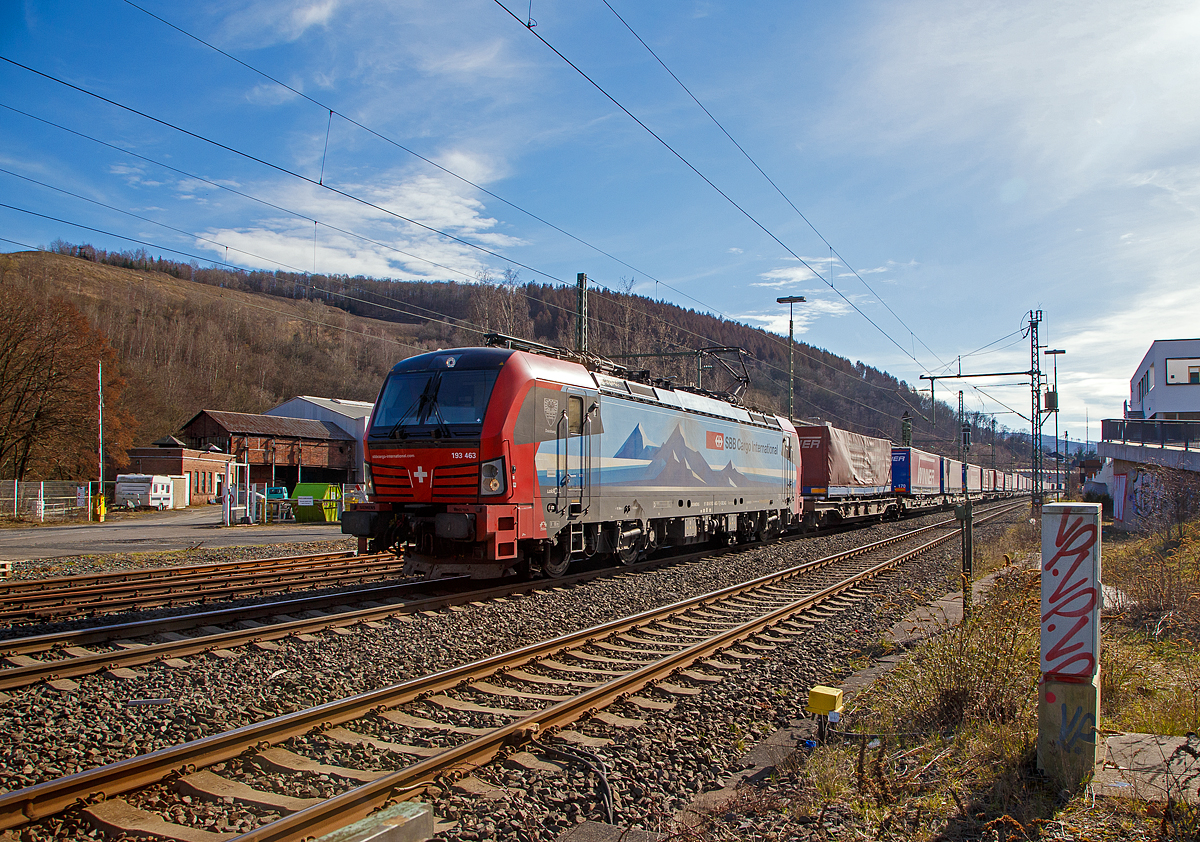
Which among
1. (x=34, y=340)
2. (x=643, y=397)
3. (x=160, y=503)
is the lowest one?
(x=160, y=503)

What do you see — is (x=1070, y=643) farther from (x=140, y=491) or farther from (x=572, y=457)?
(x=140, y=491)

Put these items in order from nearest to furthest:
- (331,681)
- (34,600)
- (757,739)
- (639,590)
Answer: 1. (757,739)
2. (331,681)
3. (34,600)
4. (639,590)

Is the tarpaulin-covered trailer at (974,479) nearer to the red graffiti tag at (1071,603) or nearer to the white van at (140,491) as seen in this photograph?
the white van at (140,491)

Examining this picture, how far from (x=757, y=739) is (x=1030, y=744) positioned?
1.78m

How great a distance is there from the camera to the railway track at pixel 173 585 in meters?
9.11

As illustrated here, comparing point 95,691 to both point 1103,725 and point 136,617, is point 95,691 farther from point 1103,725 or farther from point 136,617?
point 1103,725

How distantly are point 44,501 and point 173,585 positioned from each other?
2553 centimetres

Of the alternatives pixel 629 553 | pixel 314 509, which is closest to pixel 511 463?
pixel 629 553

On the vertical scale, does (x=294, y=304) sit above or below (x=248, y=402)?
above

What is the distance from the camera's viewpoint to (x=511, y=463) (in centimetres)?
987

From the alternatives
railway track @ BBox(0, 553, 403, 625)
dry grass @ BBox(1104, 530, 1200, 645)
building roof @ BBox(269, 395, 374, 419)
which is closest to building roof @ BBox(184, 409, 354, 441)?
building roof @ BBox(269, 395, 374, 419)

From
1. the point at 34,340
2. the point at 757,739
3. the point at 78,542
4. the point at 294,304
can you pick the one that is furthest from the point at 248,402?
the point at 757,739

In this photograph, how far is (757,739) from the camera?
541 centimetres

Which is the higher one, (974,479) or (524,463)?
(524,463)
